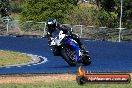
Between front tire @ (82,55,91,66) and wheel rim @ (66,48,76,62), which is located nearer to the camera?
wheel rim @ (66,48,76,62)

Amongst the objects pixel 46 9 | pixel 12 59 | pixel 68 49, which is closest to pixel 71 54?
pixel 68 49

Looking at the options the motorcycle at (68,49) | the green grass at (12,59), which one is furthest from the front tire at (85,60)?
the green grass at (12,59)

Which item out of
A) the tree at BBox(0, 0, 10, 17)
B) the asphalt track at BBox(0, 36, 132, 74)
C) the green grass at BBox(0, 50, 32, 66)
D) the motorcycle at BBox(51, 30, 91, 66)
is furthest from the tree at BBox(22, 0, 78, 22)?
the motorcycle at BBox(51, 30, 91, 66)

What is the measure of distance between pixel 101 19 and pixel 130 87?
31289 mm

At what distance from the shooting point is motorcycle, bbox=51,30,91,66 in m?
19.6

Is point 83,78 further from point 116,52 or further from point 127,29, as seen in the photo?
point 127,29

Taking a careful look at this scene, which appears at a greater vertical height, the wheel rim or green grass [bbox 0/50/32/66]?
the wheel rim

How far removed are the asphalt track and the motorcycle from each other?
12.5 inches

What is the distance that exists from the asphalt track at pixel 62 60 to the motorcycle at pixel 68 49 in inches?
12.5

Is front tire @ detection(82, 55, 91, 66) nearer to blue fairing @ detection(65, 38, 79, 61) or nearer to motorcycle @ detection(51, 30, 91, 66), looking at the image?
motorcycle @ detection(51, 30, 91, 66)

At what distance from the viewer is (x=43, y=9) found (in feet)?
150

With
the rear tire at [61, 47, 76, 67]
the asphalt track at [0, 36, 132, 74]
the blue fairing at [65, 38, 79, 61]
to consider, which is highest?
the blue fairing at [65, 38, 79, 61]

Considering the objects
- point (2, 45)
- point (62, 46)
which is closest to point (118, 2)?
point (2, 45)

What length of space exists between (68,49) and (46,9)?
Result: 25763 mm
